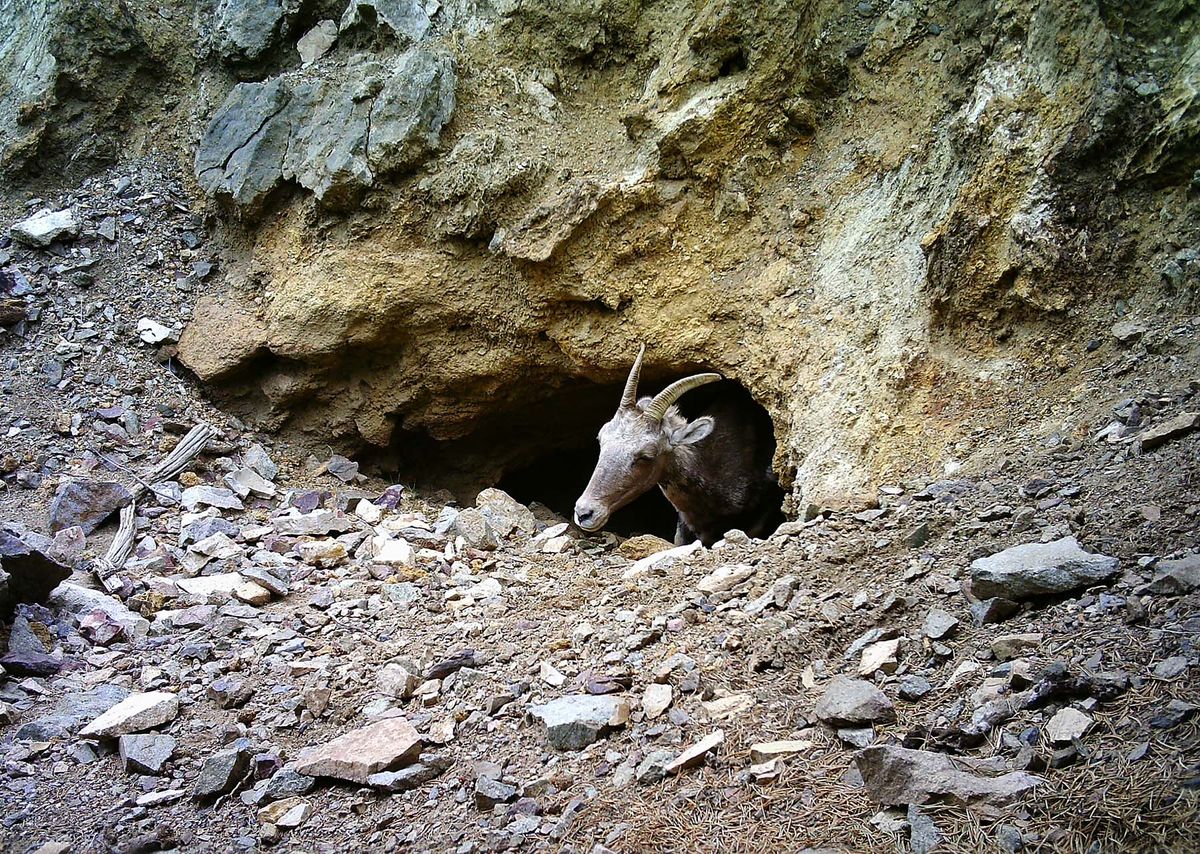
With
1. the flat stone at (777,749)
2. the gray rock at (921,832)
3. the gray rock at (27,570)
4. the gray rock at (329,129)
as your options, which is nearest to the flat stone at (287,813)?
the flat stone at (777,749)

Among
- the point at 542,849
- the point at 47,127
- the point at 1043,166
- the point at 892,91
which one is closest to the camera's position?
the point at 542,849

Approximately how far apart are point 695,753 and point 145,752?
224cm

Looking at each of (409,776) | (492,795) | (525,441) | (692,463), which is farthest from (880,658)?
(525,441)

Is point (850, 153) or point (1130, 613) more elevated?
point (850, 153)

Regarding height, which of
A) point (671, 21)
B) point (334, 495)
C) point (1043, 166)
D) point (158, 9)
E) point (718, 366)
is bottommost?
point (334, 495)

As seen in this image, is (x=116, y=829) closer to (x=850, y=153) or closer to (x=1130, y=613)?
(x=1130, y=613)

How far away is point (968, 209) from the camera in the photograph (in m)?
5.30

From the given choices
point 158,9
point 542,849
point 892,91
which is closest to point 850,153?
point 892,91

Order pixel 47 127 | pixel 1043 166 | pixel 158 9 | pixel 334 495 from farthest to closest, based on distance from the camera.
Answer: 1. pixel 158 9
2. pixel 47 127
3. pixel 334 495
4. pixel 1043 166

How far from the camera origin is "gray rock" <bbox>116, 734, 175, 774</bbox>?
11.3 feet

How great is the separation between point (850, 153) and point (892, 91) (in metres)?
0.51

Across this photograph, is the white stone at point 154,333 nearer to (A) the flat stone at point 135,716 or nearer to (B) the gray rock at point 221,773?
(A) the flat stone at point 135,716

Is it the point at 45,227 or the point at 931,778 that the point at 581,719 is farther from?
the point at 45,227

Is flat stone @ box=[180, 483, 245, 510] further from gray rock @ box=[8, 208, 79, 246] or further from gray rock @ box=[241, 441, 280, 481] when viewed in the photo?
gray rock @ box=[8, 208, 79, 246]
